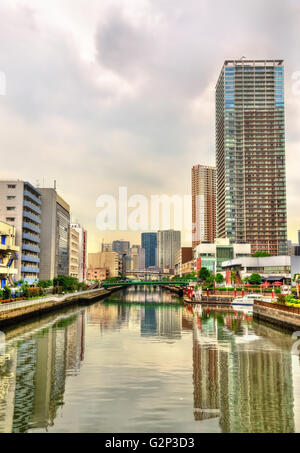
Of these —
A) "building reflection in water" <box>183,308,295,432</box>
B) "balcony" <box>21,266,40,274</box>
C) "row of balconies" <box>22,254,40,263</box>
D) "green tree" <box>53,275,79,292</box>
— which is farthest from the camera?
"green tree" <box>53,275,79,292</box>

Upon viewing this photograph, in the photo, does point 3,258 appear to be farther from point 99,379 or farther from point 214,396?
point 214,396

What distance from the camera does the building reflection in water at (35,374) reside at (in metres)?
24.7

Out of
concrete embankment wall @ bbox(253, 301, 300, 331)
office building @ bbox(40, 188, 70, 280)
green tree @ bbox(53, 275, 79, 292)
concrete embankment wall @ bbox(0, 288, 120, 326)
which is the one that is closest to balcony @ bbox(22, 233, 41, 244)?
office building @ bbox(40, 188, 70, 280)

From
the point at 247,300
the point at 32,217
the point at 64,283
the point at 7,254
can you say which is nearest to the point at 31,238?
the point at 32,217

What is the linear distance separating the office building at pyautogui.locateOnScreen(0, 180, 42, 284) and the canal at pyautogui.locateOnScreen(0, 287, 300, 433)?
67.4 metres

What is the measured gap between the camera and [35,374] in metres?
35.5

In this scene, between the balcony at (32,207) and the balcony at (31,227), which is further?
the balcony at (32,207)

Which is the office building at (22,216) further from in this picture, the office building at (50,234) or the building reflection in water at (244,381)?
the building reflection in water at (244,381)

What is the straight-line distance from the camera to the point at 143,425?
76.6 feet

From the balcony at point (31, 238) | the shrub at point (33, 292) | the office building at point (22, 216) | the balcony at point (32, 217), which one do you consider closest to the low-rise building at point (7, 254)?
the office building at point (22, 216)

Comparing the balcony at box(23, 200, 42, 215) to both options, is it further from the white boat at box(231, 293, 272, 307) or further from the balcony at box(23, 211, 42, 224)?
the white boat at box(231, 293, 272, 307)

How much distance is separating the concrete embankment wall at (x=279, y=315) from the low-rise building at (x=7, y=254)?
187ft

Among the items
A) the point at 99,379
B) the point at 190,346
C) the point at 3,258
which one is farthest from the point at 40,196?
the point at 99,379

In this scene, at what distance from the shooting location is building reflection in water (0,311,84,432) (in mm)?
24688
